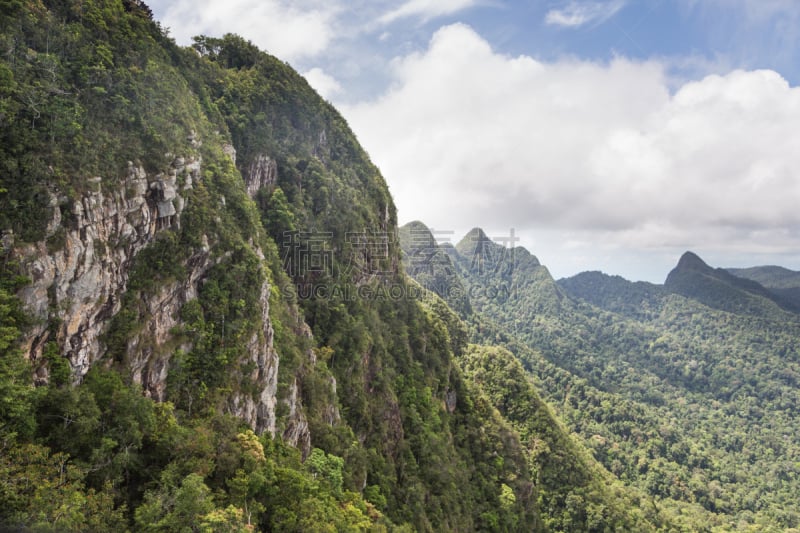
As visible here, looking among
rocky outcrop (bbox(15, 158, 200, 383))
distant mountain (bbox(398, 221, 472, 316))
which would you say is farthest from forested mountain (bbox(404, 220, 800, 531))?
rocky outcrop (bbox(15, 158, 200, 383))

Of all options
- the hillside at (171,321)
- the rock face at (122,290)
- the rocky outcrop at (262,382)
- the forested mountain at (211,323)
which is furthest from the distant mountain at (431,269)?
the rock face at (122,290)

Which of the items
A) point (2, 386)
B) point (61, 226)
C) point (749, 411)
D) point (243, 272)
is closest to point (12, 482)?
point (2, 386)

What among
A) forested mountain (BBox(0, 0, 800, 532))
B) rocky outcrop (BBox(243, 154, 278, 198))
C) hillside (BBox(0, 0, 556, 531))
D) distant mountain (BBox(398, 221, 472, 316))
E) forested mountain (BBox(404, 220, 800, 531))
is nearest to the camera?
hillside (BBox(0, 0, 556, 531))

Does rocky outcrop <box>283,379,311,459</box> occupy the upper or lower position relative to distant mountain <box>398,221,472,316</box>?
lower

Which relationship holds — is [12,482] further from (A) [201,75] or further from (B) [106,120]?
(A) [201,75]

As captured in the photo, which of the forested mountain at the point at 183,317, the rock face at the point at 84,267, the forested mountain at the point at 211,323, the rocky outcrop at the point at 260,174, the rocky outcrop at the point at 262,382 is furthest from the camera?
the rocky outcrop at the point at 260,174

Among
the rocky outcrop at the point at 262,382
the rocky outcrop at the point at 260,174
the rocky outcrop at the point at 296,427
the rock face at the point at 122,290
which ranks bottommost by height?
the rocky outcrop at the point at 296,427

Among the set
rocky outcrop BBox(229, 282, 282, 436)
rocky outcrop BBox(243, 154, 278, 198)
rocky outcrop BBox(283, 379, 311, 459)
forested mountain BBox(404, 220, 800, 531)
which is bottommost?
forested mountain BBox(404, 220, 800, 531)

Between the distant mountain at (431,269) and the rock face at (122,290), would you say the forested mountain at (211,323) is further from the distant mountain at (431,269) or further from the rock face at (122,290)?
the distant mountain at (431,269)

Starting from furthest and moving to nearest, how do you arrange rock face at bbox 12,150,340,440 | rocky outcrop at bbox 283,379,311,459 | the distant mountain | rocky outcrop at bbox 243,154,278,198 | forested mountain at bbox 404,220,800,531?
1. the distant mountain
2. forested mountain at bbox 404,220,800,531
3. rocky outcrop at bbox 243,154,278,198
4. rocky outcrop at bbox 283,379,311,459
5. rock face at bbox 12,150,340,440

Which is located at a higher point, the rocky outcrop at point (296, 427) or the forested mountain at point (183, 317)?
the forested mountain at point (183, 317)

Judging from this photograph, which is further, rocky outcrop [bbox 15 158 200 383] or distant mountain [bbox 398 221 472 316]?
distant mountain [bbox 398 221 472 316]

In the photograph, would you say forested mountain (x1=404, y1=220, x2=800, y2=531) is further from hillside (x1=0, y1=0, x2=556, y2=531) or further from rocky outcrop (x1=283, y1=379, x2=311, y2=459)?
rocky outcrop (x1=283, y1=379, x2=311, y2=459)

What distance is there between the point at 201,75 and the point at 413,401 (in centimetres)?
4656
